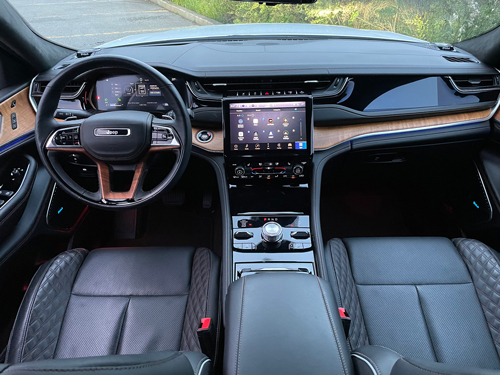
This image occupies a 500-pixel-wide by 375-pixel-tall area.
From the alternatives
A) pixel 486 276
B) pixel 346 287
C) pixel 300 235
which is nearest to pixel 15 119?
pixel 300 235

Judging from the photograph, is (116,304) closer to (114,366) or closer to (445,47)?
(114,366)

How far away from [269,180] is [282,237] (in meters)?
0.32

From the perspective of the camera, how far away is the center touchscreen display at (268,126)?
1.60 m

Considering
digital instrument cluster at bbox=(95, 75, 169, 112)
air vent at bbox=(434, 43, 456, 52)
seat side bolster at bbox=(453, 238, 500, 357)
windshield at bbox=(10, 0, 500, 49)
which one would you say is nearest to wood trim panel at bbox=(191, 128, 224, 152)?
digital instrument cluster at bbox=(95, 75, 169, 112)

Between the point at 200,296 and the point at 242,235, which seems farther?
the point at 242,235

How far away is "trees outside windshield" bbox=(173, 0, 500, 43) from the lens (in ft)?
6.70

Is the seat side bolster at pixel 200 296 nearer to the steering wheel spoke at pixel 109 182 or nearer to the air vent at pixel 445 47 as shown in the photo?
the steering wheel spoke at pixel 109 182

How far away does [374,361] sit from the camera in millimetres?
822

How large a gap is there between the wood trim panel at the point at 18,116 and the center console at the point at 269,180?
106 centimetres

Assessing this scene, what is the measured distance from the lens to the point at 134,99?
1.75 m

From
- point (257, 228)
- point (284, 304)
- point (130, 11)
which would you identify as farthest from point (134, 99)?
point (130, 11)

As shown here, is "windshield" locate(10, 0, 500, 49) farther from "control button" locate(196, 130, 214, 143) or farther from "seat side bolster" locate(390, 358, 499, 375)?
"seat side bolster" locate(390, 358, 499, 375)

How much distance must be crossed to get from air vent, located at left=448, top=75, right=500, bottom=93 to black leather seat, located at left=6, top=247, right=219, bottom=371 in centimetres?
158

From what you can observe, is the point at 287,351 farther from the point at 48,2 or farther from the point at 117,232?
the point at 48,2
